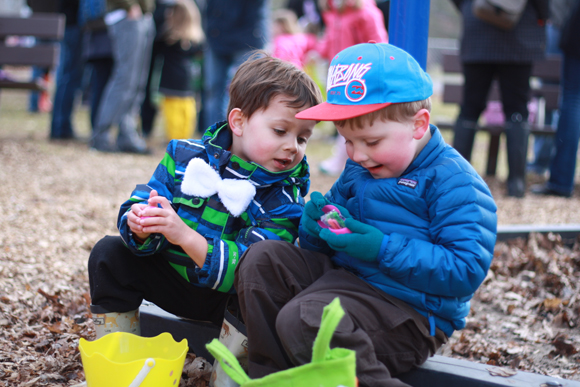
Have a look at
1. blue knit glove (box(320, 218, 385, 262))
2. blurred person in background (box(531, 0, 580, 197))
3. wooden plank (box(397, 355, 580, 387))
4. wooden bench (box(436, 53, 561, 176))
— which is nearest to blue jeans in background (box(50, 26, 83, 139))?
wooden bench (box(436, 53, 561, 176))

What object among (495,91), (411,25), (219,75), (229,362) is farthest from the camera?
(219,75)

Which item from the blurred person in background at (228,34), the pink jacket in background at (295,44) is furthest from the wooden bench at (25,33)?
the pink jacket in background at (295,44)

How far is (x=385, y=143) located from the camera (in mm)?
1685

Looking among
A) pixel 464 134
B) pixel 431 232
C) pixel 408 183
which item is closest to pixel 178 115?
pixel 464 134

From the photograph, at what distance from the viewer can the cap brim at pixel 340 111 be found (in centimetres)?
162

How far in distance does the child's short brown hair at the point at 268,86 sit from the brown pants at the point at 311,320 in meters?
0.52

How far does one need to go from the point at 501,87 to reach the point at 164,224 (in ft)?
12.5

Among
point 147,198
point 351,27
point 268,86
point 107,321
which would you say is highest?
point 351,27

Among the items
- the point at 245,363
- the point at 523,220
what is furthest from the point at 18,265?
the point at 523,220

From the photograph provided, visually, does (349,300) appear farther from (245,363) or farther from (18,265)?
(18,265)

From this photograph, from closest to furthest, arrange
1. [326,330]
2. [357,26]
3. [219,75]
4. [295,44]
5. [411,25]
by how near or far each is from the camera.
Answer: [326,330] < [411,25] < [357,26] < [219,75] < [295,44]

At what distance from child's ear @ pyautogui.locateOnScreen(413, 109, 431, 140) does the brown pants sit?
18.3 inches

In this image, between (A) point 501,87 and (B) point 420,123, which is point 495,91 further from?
(B) point 420,123

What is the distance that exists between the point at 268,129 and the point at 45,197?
2.98 meters
